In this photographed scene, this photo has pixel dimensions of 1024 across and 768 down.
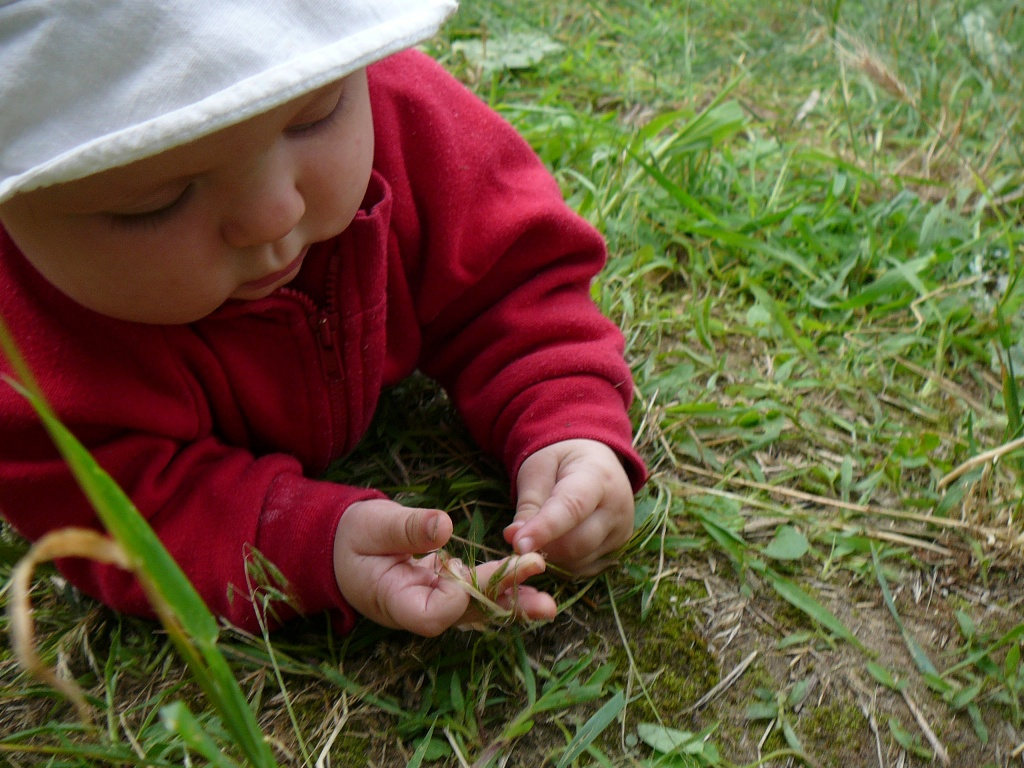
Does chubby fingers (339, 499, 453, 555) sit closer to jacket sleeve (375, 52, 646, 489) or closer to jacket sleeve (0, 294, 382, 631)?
jacket sleeve (0, 294, 382, 631)

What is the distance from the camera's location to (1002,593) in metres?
1.23

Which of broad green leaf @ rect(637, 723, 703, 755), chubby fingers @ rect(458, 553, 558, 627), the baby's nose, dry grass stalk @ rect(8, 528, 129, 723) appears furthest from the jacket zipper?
dry grass stalk @ rect(8, 528, 129, 723)

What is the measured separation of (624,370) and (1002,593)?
58 centimetres

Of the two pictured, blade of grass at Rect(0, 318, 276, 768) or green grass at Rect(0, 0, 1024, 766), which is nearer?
blade of grass at Rect(0, 318, 276, 768)

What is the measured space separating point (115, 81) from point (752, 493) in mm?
996

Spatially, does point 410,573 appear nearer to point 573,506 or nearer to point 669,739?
point 573,506

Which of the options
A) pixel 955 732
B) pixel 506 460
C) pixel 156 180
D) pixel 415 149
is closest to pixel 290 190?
pixel 156 180

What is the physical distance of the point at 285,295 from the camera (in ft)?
3.91

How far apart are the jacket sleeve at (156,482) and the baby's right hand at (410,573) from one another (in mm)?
37

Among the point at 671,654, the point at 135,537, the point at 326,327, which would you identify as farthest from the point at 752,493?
the point at 135,537

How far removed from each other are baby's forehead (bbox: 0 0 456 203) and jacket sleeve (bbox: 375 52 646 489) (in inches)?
21.7

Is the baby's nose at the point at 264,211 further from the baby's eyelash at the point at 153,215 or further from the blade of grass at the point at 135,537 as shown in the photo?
the blade of grass at the point at 135,537

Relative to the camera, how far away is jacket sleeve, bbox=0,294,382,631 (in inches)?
43.3

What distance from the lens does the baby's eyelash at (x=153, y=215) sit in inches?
35.6
